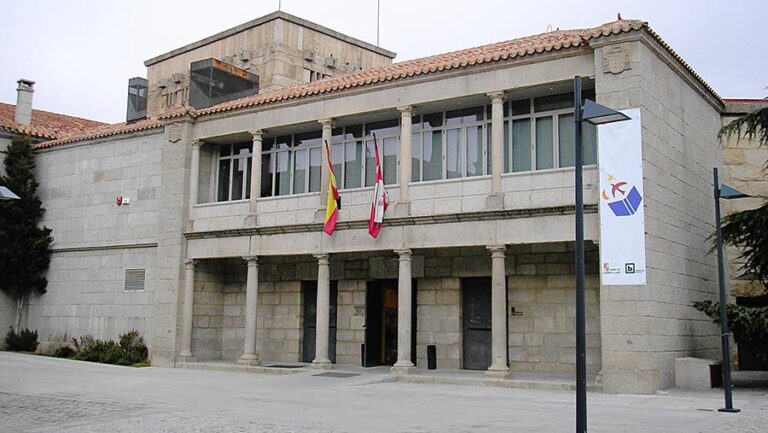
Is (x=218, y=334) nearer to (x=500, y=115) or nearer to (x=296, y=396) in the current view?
(x=296, y=396)

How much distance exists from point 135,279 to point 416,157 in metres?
10.3

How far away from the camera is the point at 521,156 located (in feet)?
66.4

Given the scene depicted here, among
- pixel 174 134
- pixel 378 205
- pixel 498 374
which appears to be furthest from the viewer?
pixel 174 134

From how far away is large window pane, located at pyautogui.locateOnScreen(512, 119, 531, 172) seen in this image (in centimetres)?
2014

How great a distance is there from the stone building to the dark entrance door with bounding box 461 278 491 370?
2.0 inches

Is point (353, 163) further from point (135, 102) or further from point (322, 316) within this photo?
point (135, 102)

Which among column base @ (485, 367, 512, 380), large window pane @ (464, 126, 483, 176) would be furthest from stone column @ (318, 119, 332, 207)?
column base @ (485, 367, 512, 380)

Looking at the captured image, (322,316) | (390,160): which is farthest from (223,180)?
(322,316)

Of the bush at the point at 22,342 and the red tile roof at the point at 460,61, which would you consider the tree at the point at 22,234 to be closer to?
the bush at the point at 22,342

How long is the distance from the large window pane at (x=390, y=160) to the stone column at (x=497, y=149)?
369 cm

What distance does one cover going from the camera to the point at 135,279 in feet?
85.1

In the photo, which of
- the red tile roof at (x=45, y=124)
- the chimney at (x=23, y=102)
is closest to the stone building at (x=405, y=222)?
the red tile roof at (x=45, y=124)

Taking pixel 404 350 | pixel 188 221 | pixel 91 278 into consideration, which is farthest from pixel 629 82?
pixel 91 278

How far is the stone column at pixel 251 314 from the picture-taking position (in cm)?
2300
